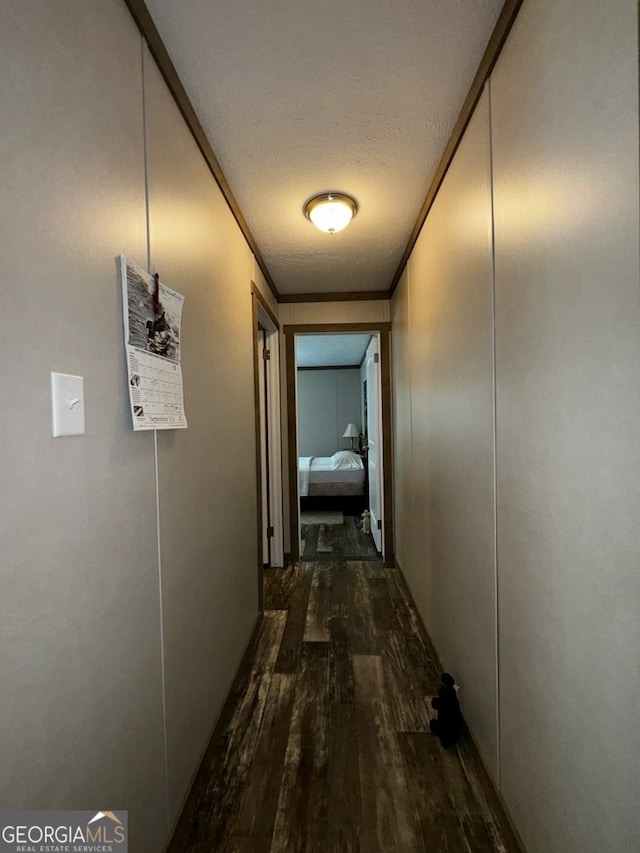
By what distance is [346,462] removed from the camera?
223 inches

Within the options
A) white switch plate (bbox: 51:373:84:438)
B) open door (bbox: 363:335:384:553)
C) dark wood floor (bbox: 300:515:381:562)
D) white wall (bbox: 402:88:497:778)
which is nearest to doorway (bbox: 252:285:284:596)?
dark wood floor (bbox: 300:515:381:562)

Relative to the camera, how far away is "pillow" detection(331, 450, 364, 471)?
17.9 ft

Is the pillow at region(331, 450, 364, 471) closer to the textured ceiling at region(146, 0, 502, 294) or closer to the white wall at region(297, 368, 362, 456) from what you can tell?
the white wall at region(297, 368, 362, 456)

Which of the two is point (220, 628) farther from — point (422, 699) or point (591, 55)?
point (591, 55)

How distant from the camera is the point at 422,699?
5.97ft

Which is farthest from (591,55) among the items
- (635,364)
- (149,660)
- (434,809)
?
(434,809)

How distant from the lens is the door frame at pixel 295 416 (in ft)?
11.6

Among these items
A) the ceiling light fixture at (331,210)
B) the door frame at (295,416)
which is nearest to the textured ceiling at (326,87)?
the ceiling light fixture at (331,210)

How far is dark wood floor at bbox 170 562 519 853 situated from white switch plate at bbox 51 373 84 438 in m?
1.30

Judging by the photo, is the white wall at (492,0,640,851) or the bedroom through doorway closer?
the white wall at (492,0,640,851)

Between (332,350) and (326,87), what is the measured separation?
464 cm

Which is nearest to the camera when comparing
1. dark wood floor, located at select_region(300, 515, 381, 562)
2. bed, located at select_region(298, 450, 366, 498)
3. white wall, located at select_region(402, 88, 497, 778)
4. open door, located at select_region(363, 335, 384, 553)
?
white wall, located at select_region(402, 88, 497, 778)

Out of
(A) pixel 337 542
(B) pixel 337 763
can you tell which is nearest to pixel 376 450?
(A) pixel 337 542

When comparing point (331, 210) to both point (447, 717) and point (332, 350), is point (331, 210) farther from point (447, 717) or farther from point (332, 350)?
point (332, 350)
